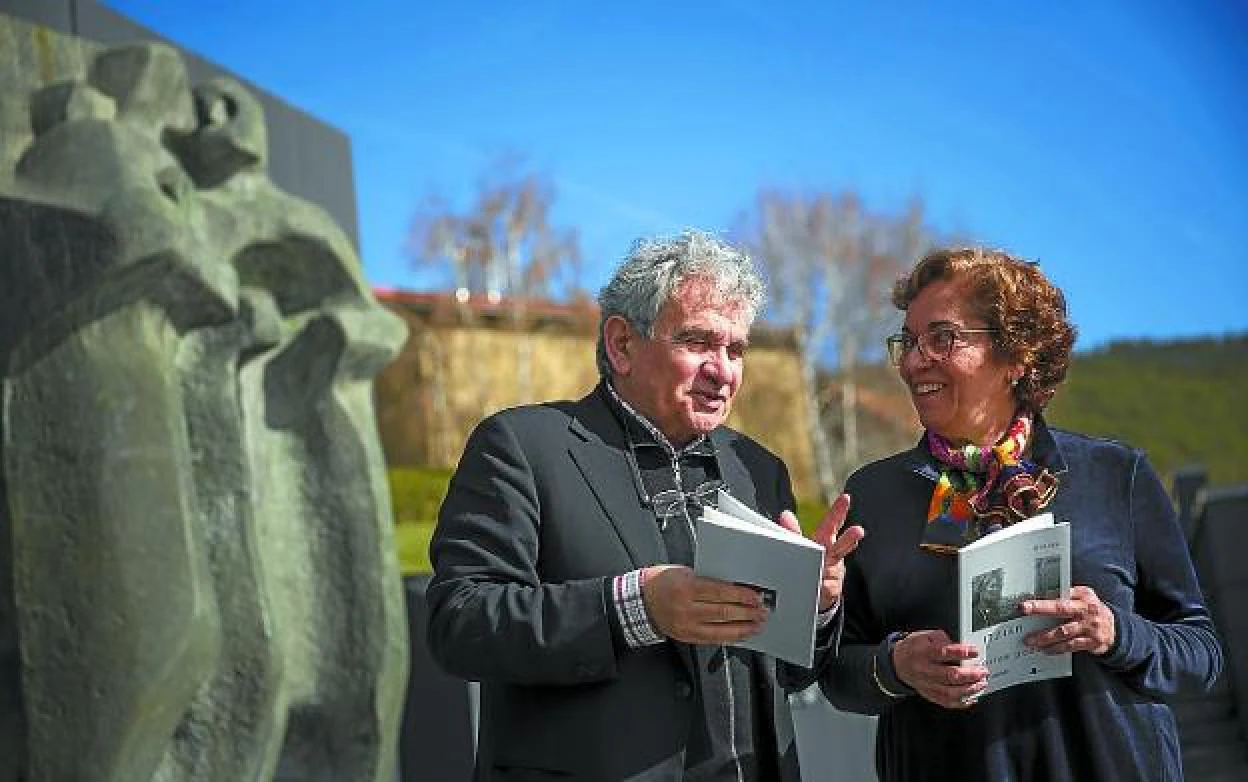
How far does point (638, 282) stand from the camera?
282 centimetres

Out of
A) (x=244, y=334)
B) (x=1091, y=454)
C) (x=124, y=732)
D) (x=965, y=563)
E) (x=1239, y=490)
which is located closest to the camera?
(x=965, y=563)

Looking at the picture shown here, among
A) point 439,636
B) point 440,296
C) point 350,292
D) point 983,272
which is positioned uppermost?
point 440,296

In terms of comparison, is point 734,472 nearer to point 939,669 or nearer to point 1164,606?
point 939,669

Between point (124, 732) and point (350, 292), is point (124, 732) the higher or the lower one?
the lower one

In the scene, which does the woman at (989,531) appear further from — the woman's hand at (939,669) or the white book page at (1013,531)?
the white book page at (1013,531)

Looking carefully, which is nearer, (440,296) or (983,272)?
(983,272)

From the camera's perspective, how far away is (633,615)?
8.02 ft

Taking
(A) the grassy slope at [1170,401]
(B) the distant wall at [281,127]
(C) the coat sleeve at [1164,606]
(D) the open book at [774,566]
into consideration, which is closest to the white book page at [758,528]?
(D) the open book at [774,566]

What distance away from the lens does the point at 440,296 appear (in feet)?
85.7

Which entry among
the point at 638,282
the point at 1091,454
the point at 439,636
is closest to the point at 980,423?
the point at 1091,454

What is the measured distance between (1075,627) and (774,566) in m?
0.74

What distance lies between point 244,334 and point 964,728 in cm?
300

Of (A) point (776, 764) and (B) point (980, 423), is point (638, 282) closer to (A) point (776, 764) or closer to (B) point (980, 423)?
(B) point (980, 423)

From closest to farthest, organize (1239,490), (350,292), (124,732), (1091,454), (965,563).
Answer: (965,563) → (1091,454) → (124,732) → (350,292) → (1239,490)
